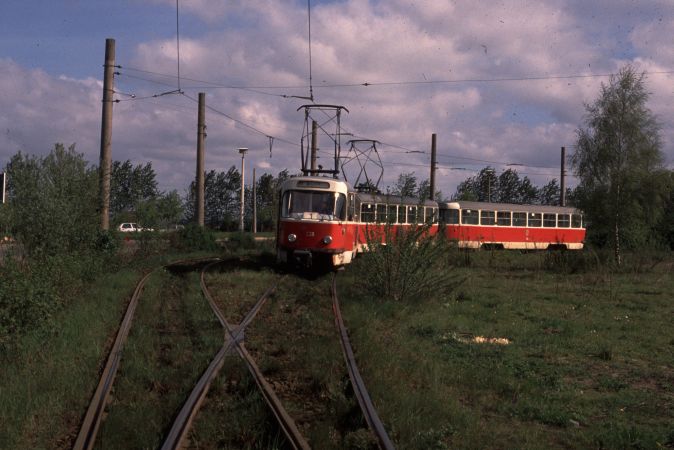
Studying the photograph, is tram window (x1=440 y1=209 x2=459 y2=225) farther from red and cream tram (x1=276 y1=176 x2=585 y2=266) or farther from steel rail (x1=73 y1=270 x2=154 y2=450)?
steel rail (x1=73 y1=270 x2=154 y2=450)

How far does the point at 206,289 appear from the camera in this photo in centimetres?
1511

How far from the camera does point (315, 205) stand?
798 inches

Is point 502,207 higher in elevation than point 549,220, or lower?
higher

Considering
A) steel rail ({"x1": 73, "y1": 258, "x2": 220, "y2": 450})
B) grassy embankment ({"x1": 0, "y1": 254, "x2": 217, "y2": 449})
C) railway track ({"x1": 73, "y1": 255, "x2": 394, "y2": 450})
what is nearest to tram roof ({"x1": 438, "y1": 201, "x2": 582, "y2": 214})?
grassy embankment ({"x1": 0, "y1": 254, "x2": 217, "y2": 449})

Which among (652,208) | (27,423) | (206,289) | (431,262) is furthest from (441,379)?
(652,208)

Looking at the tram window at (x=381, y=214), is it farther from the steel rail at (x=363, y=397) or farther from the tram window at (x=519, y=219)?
the tram window at (x=519, y=219)

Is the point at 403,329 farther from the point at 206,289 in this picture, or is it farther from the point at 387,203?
the point at 206,289

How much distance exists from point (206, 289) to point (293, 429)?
1002cm

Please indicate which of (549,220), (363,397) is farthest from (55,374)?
(549,220)

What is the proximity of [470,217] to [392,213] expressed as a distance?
73.2 ft

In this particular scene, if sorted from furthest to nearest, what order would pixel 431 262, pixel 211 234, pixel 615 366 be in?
pixel 211 234, pixel 431 262, pixel 615 366

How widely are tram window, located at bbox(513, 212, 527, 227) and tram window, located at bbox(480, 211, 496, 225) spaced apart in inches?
64.0

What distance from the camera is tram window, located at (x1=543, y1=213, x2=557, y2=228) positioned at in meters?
39.8

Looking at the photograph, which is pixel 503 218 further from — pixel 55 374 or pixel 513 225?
pixel 55 374
